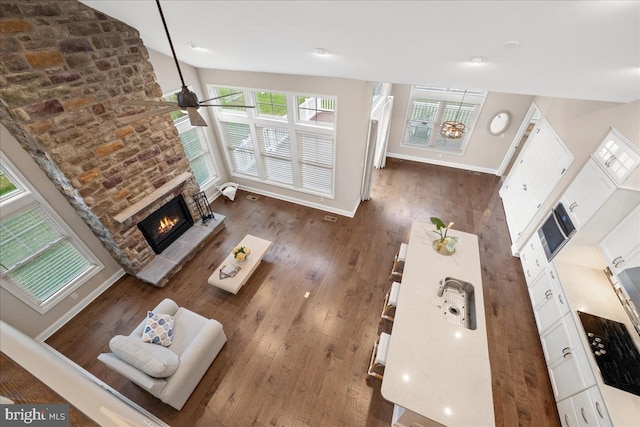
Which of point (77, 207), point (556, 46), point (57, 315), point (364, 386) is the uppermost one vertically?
point (556, 46)

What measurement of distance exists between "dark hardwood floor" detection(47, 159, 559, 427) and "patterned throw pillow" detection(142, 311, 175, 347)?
0.70m

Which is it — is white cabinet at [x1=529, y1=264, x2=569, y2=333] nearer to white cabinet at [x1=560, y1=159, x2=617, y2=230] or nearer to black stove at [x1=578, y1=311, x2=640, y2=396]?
black stove at [x1=578, y1=311, x2=640, y2=396]

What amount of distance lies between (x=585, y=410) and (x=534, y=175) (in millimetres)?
3819

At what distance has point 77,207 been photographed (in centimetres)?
339

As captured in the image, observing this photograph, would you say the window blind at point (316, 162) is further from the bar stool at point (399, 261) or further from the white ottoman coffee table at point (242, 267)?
the bar stool at point (399, 261)

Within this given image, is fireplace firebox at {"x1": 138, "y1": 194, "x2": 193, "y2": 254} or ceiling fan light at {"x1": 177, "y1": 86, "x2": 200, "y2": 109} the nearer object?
ceiling fan light at {"x1": 177, "y1": 86, "x2": 200, "y2": 109}

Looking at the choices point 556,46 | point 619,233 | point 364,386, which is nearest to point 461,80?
point 556,46

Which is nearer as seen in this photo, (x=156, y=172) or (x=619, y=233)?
(x=619, y=233)

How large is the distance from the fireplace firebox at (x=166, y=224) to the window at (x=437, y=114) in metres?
6.44

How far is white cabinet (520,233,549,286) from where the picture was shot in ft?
12.5

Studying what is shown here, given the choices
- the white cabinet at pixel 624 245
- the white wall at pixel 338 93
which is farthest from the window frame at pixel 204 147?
the white cabinet at pixel 624 245

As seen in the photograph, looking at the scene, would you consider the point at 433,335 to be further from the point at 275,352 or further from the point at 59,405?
the point at 59,405

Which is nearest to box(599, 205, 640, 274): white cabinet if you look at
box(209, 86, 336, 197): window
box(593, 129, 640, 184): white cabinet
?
box(593, 129, 640, 184): white cabinet

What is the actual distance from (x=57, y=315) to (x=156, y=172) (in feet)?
8.13
